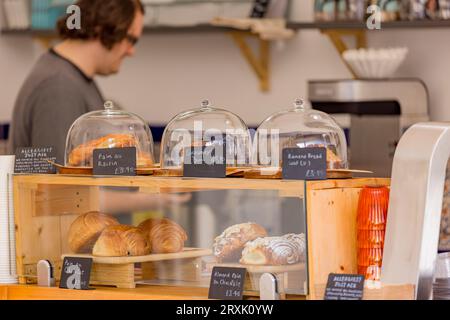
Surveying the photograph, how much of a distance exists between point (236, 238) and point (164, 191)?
0.62 ft

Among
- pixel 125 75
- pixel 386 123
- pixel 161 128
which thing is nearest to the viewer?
pixel 386 123

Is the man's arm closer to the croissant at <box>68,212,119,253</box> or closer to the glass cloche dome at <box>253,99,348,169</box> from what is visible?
the croissant at <box>68,212,119,253</box>

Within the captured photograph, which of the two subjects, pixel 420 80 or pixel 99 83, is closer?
pixel 420 80

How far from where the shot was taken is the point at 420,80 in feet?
13.9

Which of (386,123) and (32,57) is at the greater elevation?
(32,57)

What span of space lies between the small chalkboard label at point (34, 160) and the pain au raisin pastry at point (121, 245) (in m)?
0.24

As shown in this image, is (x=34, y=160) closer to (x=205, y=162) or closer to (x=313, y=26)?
(x=205, y=162)

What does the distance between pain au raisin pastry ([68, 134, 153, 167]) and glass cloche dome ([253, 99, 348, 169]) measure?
1.01 ft

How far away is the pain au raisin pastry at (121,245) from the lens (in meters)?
2.18

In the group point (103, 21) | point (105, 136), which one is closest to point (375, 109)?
point (103, 21)

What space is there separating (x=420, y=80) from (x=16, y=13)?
242 cm

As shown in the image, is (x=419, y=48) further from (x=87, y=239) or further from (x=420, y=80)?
(x=87, y=239)
